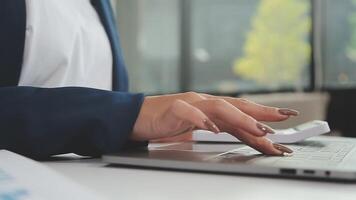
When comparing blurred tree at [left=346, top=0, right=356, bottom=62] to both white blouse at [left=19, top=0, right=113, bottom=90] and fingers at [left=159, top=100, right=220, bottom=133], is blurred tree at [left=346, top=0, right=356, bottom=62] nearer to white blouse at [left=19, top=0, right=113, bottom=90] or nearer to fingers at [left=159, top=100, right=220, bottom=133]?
white blouse at [left=19, top=0, right=113, bottom=90]

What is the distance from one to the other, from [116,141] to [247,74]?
4.25 m

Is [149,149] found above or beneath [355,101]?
above

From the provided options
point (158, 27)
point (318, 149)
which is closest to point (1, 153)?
point (318, 149)

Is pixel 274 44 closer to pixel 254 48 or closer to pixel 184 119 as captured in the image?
pixel 254 48

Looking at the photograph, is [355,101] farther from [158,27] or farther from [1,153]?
[1,153]

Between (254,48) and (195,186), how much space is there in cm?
443

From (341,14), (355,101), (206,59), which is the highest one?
(341,14)

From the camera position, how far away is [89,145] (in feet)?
2.52

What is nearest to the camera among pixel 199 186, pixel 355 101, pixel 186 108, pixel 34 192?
pixel 34 192

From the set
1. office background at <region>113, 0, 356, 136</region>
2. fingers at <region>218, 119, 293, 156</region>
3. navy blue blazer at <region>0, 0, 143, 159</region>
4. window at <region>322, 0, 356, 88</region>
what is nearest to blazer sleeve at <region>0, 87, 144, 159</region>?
navy blue blazer at <region>0, 0, 143, 159</region>

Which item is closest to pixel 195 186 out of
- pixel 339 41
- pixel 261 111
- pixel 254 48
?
pixel 261 111

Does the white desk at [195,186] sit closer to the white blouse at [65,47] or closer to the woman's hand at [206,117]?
the woman's hand at [206,117]

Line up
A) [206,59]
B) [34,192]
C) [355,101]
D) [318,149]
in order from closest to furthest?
1. [34,192]
2. [318,149]
3. [355,101]
4. [206,59]

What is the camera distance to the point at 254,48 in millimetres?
4898
